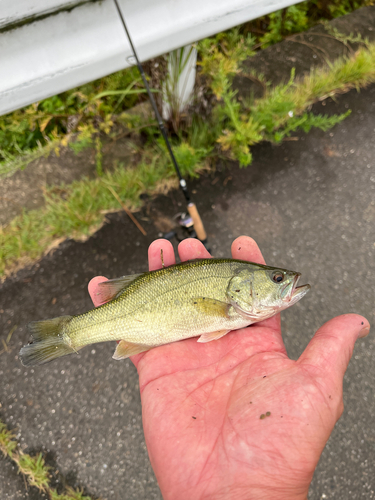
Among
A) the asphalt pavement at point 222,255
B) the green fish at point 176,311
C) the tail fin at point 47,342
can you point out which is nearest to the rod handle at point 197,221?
the asphalt pavement at point 222,255

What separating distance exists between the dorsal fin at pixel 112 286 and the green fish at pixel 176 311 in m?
0.16

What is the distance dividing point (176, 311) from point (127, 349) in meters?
0.56

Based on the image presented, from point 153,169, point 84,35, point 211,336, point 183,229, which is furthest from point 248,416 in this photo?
point 84,35

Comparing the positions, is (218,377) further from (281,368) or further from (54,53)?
(54,53)

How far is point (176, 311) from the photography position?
2.57 m

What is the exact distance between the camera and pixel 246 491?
6.12 feet

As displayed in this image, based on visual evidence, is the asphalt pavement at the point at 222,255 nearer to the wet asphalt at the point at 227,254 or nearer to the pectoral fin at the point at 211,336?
the wet asphalt at the point at 227,254

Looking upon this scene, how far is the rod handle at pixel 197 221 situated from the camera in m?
3.46

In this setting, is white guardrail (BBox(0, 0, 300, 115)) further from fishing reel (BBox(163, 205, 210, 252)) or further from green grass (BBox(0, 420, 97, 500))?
green grass (BBox(0, 420, 97, 500))

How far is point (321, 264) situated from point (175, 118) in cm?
264

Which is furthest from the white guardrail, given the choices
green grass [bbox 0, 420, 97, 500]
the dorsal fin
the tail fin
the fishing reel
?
green grass [bbox 0, 420, 97, 500]

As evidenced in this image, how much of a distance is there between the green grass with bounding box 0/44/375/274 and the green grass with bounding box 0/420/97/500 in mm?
1854

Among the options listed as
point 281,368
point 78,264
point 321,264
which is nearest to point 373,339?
point 321,264

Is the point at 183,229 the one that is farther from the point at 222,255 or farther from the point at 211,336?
the point at 211,336
